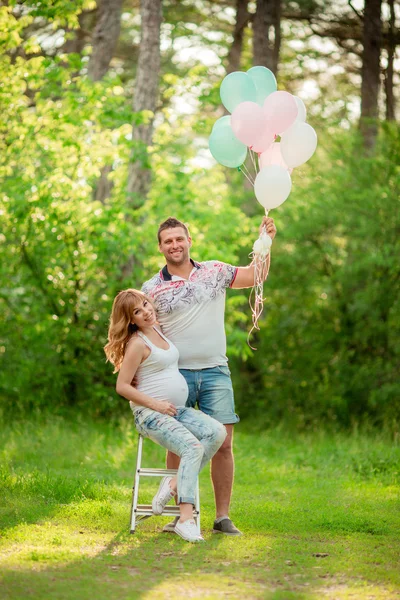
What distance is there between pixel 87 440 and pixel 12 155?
3.48 metres

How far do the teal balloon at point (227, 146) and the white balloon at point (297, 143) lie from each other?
0.29 m

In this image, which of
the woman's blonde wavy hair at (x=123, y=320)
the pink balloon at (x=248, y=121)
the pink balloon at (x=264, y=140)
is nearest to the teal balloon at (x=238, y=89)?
the pink balloon at (x=248, y=121)

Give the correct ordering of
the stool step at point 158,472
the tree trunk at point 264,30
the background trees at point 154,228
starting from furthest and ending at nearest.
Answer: the tree trunk at point 264,30, the background trees at point 154,228, the stool step at point 158,472

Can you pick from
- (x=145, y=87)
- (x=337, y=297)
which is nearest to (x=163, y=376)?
(x=145, y=87)

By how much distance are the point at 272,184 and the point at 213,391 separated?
1319 millimetres

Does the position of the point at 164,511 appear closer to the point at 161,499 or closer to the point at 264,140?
the point at 161,499

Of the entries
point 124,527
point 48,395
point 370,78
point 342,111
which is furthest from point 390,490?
point 342,111

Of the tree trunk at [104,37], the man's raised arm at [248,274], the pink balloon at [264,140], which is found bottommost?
the man's raised arm at [248,274]

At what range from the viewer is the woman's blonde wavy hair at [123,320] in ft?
15.7

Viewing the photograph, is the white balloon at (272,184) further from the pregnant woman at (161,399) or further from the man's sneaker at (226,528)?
the man's sneaker at (226,528)

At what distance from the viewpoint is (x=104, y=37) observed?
12922 mm

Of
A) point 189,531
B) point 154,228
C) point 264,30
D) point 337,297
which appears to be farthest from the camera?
point 264,30

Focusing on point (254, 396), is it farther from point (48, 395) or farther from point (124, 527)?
point (124, 527)

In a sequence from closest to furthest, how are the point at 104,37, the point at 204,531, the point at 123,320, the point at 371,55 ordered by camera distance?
the point at 123,320 < the point at 204,531 < the point at 104,37 < the point at 371,55
